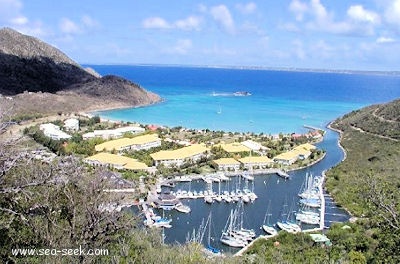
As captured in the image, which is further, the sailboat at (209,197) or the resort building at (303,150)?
the resort building at (303,150)

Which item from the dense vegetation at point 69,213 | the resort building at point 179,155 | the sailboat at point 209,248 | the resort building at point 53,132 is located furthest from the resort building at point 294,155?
the dense vegetation at point 69,213

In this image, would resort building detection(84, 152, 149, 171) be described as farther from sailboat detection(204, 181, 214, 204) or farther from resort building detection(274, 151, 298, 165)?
resort building detection(274, 151, 298, 165)

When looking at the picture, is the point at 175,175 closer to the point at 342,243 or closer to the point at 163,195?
the point at 163,195

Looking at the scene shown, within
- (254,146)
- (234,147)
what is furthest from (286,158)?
(234,147)

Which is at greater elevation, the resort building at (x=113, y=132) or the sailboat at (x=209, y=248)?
the resort building at (x=113, y=132)

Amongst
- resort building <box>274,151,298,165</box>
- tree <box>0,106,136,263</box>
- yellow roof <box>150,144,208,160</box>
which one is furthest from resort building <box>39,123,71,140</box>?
tree <box>0,106,136,263</box>

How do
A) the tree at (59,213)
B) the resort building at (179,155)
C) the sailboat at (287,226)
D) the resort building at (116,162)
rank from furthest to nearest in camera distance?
1. the resort building at (179,155)
2. the resort building at (116,162)
3. the sailboat at (287,226)
4. the tree at (59,213)

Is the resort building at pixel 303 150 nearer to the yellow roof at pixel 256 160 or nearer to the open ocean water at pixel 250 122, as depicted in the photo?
the open ocean water at pixel 250 122

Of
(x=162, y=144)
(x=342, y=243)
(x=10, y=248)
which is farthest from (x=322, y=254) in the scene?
(x=162, y=144)
